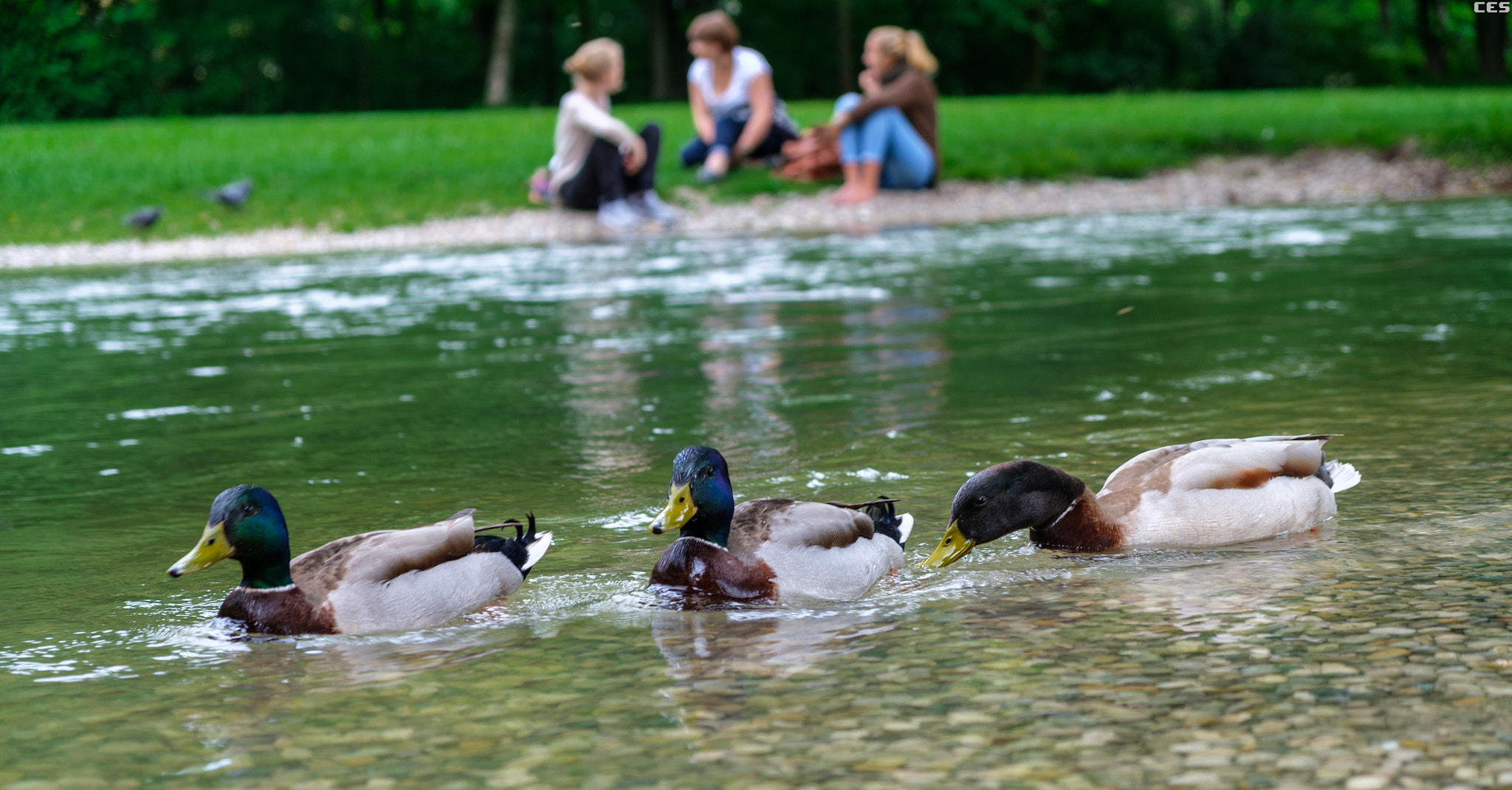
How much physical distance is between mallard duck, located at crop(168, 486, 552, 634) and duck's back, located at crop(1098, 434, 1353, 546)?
2.29 meters

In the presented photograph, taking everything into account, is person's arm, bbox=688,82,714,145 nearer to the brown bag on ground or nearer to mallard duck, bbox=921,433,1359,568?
the brown bag on ground

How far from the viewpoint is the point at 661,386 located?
9.48 meters

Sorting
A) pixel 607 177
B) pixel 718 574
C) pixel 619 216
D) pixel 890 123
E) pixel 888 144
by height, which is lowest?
pixel 718 574

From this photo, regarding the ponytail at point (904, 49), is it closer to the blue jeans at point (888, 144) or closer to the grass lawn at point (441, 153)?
the blue jeans at point (888, 144)

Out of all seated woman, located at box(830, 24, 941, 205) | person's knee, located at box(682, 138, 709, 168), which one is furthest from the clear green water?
person's knee, located at box(682, 138, 709, 168)

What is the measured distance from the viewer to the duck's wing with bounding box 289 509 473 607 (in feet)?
16.6

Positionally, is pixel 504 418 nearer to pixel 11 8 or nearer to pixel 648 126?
pixel 11 8

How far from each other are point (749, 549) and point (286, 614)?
4.80 feet

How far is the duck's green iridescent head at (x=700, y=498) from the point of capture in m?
5.20

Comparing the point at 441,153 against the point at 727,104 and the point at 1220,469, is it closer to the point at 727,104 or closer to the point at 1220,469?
the point at 727,104

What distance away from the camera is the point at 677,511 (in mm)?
5195

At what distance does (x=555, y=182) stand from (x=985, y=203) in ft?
18.2

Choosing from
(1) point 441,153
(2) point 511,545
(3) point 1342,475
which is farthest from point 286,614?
(1) point 441,153

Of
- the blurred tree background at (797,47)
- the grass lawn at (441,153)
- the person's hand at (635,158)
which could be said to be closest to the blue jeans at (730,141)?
the grass lawn at (441,153)
